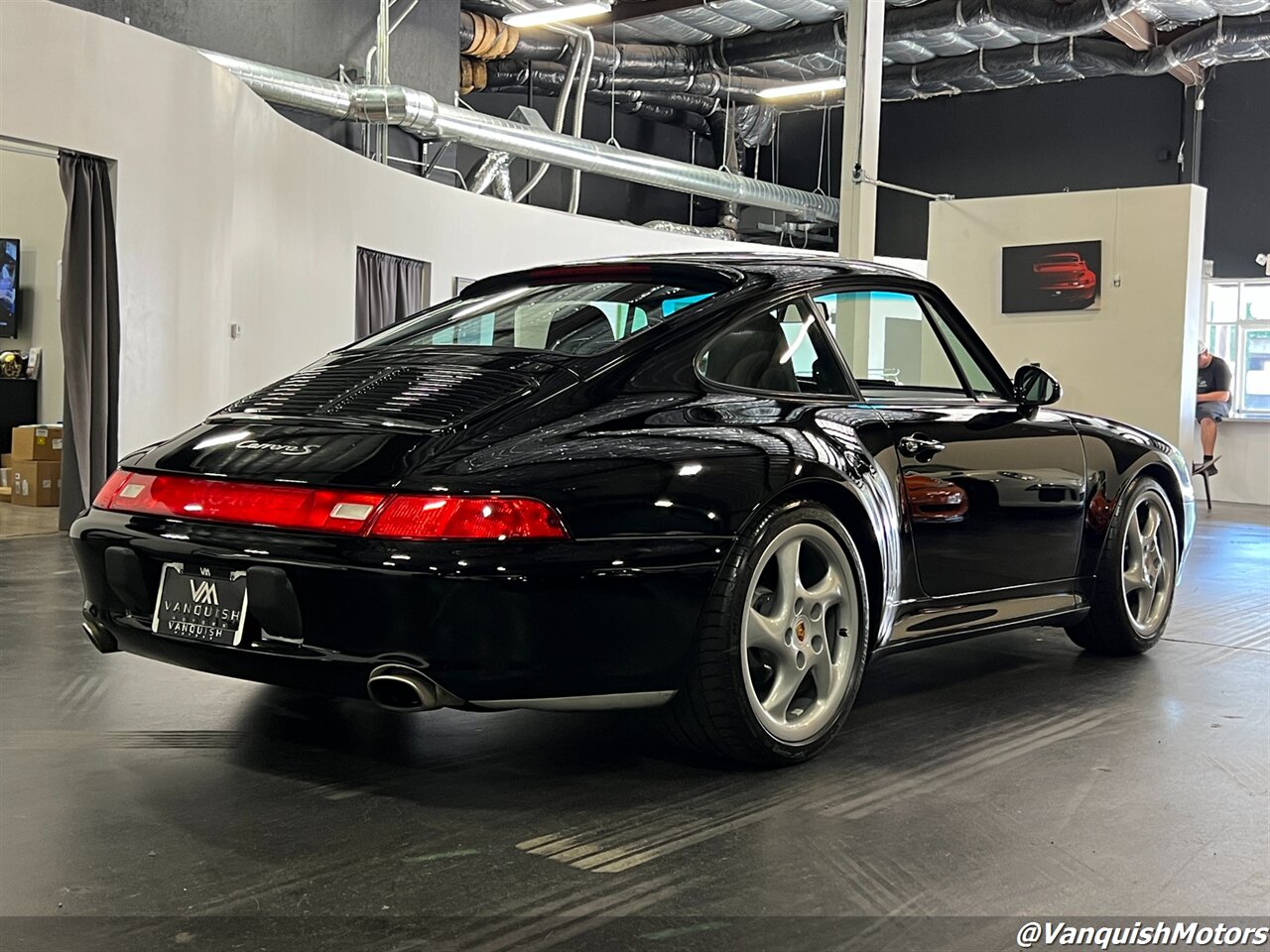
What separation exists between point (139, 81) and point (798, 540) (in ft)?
24.3

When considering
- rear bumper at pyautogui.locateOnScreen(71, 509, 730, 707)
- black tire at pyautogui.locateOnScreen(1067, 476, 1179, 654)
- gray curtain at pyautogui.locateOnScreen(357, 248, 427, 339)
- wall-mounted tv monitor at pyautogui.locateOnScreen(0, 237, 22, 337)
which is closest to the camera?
rear bumper at pyautogui.locateOnScreen(71, 509, 730, 707)

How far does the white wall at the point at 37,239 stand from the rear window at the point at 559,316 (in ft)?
32.9

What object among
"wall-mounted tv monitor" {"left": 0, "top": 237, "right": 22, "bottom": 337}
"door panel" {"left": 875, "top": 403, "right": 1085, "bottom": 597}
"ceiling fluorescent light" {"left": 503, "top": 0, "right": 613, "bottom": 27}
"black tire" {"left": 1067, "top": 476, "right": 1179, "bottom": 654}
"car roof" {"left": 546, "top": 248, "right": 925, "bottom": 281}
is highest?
"ceiling fluorescent light" {"left": 503, "top": 0, "right": 613, "bottom": 27}

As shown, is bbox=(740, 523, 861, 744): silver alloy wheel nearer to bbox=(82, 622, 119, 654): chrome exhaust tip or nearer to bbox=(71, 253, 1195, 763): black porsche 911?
bbox=(71, 253, 1195, 763): black porsche 911

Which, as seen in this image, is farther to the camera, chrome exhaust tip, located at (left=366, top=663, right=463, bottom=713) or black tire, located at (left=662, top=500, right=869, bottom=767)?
black tire, located at (left=662, top=500, right=869, bottom=767)

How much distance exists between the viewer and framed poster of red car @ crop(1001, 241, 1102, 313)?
1156cm

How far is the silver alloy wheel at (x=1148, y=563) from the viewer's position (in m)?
4.64

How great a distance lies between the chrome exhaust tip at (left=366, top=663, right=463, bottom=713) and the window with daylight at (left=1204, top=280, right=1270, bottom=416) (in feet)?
49.3

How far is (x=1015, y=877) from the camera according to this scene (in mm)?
2494

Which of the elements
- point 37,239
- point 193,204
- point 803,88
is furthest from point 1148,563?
point 803,88

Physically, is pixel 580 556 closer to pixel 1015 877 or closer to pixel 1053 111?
pixel 1015 877

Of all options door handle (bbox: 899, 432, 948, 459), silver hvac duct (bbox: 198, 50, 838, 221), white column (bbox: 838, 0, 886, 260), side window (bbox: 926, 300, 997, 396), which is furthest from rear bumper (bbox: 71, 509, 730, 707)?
silver hvac duct (bbox: 198, 50, 838, 221)

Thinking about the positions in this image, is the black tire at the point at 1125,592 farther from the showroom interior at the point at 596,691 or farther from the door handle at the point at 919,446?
the door handle at the point at 919,446

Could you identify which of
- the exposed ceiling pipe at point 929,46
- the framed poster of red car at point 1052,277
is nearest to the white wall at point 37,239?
the exposed ceiling pipe at point 929,46
